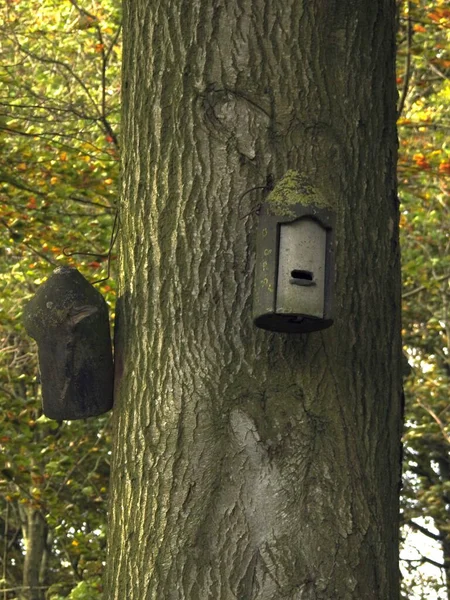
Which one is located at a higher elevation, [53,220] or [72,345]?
[53,220]

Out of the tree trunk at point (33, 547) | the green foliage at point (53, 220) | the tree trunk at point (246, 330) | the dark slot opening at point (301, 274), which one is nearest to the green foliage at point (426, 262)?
the green foliage at point (53, 220)

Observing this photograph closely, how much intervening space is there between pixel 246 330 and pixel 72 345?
598 millimetres

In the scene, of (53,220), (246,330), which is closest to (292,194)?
(246,330)

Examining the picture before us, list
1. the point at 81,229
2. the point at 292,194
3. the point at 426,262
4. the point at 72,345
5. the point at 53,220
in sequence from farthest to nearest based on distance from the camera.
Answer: the point at 426,262 → the point at 81,229 → the point at 53,220 → the point at 72,345 → the point at 292,194

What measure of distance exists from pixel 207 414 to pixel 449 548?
11.8 meters

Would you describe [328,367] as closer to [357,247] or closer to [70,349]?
[357,247]

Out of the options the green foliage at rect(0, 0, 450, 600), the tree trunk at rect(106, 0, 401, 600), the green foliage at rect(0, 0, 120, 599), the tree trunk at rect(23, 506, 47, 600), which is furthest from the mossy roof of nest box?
the tree trunk at rect(23, 506, 47, 600)

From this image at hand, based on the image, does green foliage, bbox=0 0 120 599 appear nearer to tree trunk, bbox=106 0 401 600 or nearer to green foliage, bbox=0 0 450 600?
green foliage, bbox=0 0 450 600

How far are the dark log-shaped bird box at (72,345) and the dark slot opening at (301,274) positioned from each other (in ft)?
2.15

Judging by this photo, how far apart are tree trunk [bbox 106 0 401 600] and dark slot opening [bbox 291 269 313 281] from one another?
130mm

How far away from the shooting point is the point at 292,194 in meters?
2.87

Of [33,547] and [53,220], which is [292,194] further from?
[33,547]

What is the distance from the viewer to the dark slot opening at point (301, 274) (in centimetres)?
287

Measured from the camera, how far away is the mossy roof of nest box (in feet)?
9.38
